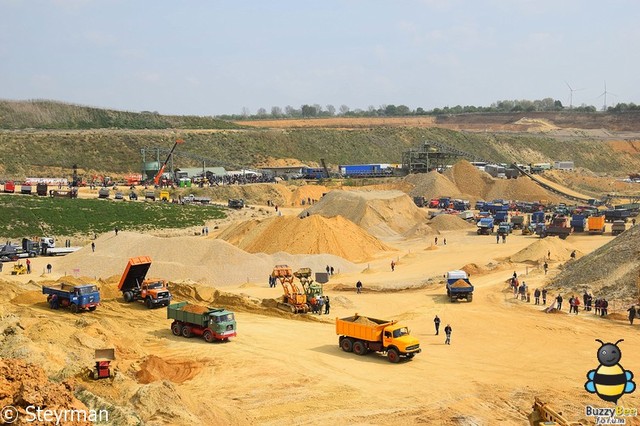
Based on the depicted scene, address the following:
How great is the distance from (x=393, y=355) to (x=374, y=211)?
47.8 m

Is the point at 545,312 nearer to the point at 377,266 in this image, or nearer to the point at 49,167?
the point at 377,266

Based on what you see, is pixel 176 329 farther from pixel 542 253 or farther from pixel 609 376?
pixel 542 253

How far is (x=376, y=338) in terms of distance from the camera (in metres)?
29.2

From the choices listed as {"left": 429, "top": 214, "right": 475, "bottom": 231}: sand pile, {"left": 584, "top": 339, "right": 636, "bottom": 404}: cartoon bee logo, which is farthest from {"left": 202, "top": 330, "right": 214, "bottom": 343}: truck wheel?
{"left": 429, "top": 214, "right": 475, "bottom": 231}: sand pile

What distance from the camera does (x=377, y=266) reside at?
56688 millimetres

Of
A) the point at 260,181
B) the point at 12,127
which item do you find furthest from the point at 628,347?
the point at 12,127

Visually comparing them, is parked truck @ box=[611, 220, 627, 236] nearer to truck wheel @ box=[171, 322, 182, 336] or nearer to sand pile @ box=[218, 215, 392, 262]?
sand pile @ box=[218, 215, 392, 262]

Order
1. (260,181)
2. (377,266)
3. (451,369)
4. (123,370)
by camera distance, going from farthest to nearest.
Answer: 1. (260,181)
2. (377,266)
3. (451,369)
4. (123,370)

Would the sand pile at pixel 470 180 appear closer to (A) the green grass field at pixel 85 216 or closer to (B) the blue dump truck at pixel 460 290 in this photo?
(A) the green grass field at pixel 85 216

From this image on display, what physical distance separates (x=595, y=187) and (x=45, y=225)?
3740 inches

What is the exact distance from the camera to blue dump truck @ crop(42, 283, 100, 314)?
116 feet

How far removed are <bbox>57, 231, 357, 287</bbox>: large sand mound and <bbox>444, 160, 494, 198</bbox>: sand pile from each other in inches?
2212

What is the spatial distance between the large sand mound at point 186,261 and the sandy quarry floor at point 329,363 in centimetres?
673

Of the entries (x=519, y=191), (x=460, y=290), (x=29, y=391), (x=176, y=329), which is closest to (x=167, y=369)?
(x=176, y=329)
